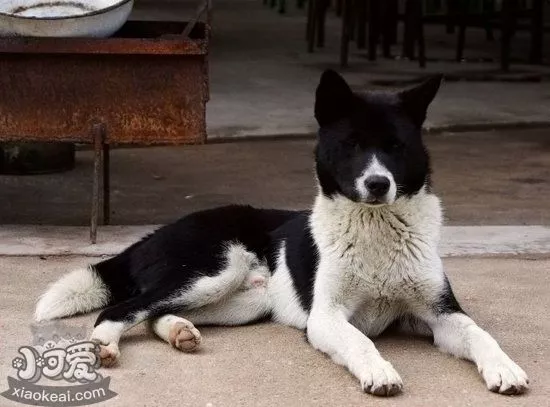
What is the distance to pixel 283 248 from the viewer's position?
485cm

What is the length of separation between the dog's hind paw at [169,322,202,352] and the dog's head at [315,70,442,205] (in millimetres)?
726

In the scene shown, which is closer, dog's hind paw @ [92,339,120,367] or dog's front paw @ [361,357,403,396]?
dog's front paw @ [361,357,403,396]

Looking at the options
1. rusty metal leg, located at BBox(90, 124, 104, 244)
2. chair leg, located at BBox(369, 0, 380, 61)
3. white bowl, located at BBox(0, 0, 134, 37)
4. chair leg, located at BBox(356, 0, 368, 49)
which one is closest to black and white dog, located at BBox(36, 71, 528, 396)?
rusty metal leg, located at BBox(90, 124, 104, 244)

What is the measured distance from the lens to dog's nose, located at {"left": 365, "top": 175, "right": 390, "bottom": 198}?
4.19 meters

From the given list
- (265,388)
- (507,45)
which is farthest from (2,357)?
(507,45)

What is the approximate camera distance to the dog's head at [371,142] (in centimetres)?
426

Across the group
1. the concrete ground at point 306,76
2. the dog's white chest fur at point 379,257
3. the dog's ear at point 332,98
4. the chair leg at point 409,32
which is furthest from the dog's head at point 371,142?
the chair leg at point 409,32

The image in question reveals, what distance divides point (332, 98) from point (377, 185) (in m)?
0.43

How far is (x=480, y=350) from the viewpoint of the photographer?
420cm

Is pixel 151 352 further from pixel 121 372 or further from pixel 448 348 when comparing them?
pixel 448 348

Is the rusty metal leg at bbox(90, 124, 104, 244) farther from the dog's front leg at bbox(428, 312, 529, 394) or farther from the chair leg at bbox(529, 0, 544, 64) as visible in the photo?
the chair leg at bbox(529, 0, 544, 64)

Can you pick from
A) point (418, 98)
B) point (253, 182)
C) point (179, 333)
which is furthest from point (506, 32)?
point (179, 333)

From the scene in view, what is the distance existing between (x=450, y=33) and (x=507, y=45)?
438 cm

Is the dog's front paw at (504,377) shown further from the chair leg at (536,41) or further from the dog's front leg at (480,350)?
the chair leg at (536,41)
